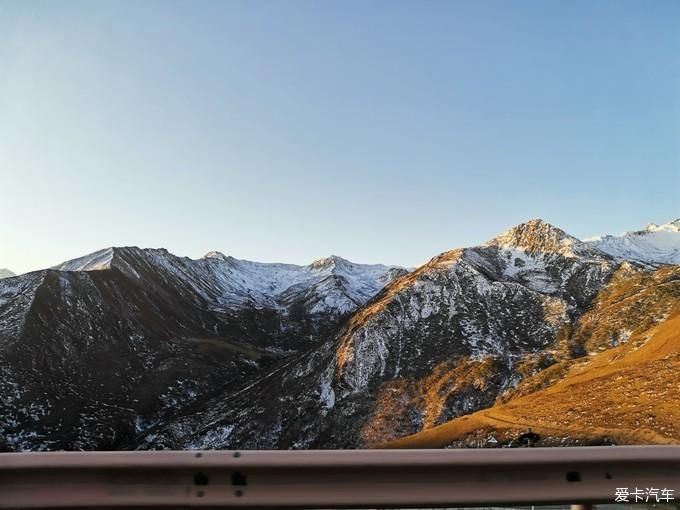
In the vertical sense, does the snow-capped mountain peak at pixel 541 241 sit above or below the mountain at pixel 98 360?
above

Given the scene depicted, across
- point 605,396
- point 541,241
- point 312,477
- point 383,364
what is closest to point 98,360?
point 383,364

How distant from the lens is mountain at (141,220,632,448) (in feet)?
318

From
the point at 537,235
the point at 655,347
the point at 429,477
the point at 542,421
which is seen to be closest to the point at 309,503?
the point at 429,477

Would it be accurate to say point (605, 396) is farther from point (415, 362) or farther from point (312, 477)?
point (312, 477)

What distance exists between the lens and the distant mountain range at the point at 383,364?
7638 centimetres

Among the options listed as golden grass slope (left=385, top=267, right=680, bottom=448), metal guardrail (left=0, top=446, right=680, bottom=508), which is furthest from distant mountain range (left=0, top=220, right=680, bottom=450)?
metal guardrail (left=0, top=446, right=680, bottom=508)

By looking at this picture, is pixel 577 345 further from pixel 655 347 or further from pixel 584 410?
pixel 584 410

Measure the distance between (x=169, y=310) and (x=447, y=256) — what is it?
96621 mm

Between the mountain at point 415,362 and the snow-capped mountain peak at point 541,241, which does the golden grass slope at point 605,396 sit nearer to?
the mountain at point 415,362

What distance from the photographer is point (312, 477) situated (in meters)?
3.13

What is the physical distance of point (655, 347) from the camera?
74125 millimetres

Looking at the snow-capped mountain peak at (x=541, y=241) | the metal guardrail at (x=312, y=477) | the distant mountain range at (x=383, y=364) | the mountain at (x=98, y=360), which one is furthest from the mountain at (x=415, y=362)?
the metal guardrail at (x=312, y=477)

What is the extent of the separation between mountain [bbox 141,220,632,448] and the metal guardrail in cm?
8699

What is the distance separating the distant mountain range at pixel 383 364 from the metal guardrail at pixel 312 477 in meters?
52.6
